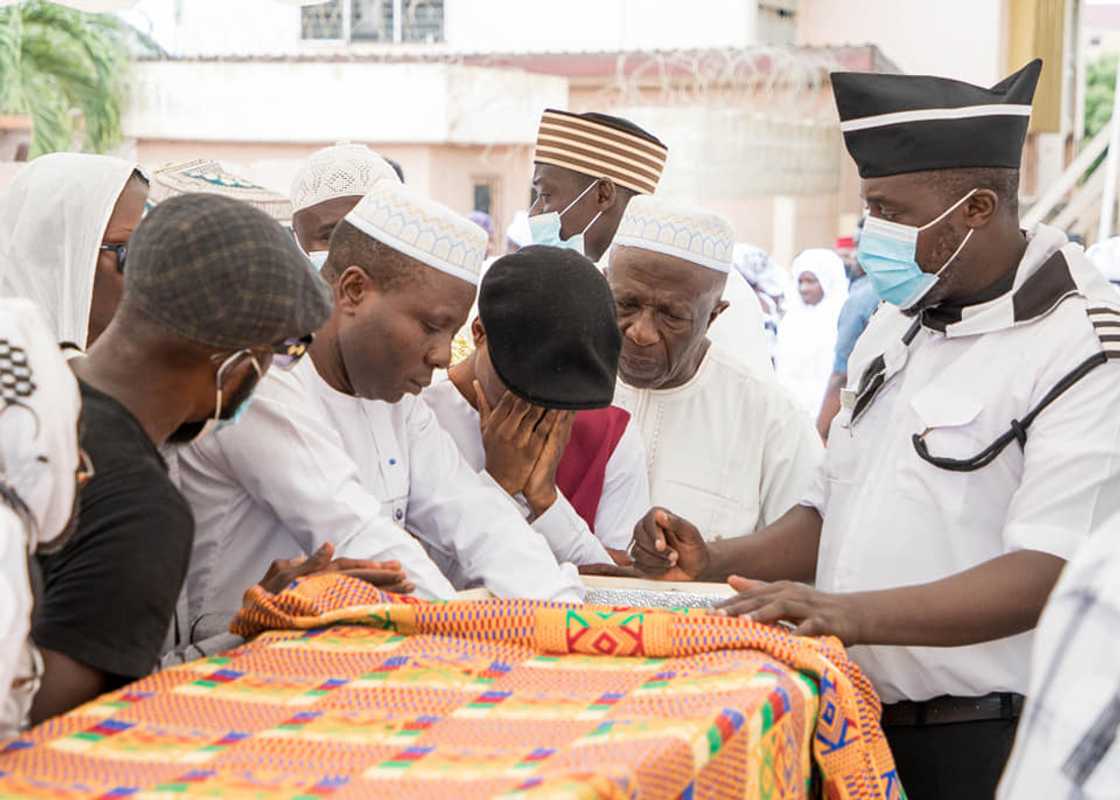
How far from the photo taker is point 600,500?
14.1 feet

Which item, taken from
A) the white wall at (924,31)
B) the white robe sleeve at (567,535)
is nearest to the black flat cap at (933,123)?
the white robe sleeve at (567,535)

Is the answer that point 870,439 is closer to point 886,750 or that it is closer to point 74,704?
point 886,750

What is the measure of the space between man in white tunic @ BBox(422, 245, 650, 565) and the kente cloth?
0.85 metres

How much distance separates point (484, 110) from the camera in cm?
1753

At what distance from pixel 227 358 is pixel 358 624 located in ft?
1.84

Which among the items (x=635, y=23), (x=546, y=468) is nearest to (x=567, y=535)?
(x=546, y=468)

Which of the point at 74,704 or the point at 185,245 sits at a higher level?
the point at 185,245

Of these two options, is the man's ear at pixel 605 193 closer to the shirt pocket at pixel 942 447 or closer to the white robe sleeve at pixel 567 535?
the white robe sleeve at pixel 567 535

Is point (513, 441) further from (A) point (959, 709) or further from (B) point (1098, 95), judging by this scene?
(B) point (1098, 95)

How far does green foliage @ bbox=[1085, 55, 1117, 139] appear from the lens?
38625mm

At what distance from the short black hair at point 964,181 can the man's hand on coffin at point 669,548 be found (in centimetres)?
98

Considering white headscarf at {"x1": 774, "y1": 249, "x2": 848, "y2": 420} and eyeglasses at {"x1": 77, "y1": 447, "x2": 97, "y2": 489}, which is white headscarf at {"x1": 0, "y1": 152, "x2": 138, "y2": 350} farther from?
white headscarf at {"x1": 774, "y1": 249, "x2": 848, "y2": 420}

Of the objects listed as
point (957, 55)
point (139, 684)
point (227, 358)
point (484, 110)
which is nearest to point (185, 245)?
point (227, 358)

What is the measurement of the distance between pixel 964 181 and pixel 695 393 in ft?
4.53
